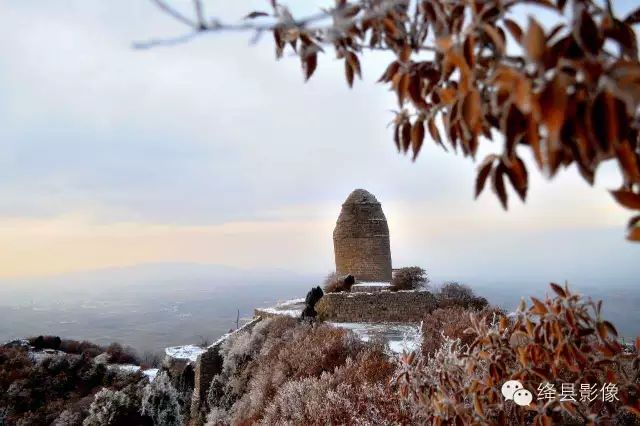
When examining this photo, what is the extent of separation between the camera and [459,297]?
15.9 meters

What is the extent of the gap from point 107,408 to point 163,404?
89.8 inches

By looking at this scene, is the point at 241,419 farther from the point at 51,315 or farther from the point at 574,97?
the point at 51,315

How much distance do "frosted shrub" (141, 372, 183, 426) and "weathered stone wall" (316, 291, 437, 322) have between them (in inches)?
249

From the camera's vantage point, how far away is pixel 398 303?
14.3 m

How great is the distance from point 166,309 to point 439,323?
67.1 metres

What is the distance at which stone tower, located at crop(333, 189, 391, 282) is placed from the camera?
19000 millimetres

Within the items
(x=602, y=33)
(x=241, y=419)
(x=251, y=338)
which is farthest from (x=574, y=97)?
(x=251, y=338)

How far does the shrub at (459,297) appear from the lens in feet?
49.2

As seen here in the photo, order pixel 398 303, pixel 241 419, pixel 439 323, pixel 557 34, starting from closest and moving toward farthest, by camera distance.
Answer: pixel 557 34 < pixel 241 419 < pixel 439 323 < pixel 398 303

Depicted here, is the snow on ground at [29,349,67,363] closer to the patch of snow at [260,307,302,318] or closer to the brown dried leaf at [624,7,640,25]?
the patch of snow at [260,307,302,318]

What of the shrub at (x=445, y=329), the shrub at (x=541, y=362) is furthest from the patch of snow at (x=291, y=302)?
the shrub at (x=541, y=362)

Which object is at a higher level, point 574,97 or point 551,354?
point 574,97

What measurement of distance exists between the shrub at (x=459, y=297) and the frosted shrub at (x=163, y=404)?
10475mm

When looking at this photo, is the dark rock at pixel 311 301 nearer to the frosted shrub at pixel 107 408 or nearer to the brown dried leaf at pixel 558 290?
the frosted shrub at pixel 107 408
